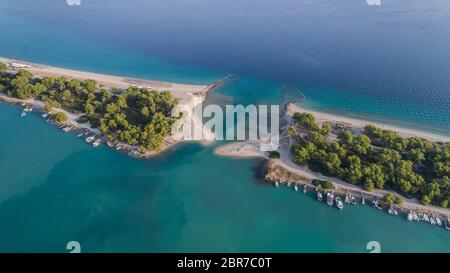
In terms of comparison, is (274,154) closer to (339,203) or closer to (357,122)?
(339,203)

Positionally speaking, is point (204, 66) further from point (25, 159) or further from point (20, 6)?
point (20, 6)

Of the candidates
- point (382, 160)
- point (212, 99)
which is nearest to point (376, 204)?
point (382, 160)

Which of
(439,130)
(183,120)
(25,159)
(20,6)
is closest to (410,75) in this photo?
(439,130)

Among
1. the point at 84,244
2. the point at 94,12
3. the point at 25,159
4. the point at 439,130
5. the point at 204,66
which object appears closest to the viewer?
the point at 84,244

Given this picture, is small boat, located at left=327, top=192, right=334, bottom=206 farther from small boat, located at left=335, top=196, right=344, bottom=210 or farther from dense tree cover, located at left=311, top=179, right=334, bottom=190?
dense tree cover, located at left=311, top=179, right=334, bottom=190

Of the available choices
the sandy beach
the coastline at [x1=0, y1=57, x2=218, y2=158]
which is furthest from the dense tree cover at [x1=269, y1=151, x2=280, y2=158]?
the sandy beach
